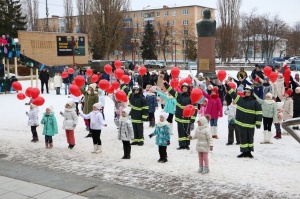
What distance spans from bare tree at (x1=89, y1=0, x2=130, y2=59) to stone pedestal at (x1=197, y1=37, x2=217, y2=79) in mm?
31753

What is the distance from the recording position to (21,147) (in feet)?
36.2

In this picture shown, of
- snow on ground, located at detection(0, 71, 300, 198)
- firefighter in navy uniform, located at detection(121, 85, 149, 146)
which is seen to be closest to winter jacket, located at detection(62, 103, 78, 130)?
snow on ground, located at detection(0, 71, 300, 198)

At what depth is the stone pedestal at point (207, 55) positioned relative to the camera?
20.4 metres

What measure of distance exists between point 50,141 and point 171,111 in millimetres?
3777

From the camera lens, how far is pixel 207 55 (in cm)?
2044

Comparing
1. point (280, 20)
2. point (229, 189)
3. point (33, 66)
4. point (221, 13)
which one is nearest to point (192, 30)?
point (280, 20)

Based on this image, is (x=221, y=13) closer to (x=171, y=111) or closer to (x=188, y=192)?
(x=171, y=111)

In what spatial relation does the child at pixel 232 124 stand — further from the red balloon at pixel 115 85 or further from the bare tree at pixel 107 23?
the bare tree at pixel 107 23

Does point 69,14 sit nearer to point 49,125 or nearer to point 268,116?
point 49,125

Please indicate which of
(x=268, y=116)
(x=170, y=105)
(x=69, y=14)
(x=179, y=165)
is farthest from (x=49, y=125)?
(x=69, y=14)

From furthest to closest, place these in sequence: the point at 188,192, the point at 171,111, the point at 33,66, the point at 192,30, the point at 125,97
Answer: the point at 192,30
the point at 33,66
the point at 171,111
the point at 125,97
the point at 188,192

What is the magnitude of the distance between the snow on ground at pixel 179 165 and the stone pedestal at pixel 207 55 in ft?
27.6

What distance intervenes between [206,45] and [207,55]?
520mm

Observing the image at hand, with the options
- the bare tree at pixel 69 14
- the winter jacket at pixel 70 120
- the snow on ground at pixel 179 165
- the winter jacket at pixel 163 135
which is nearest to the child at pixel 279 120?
the snow on ground at pixel 179 165
